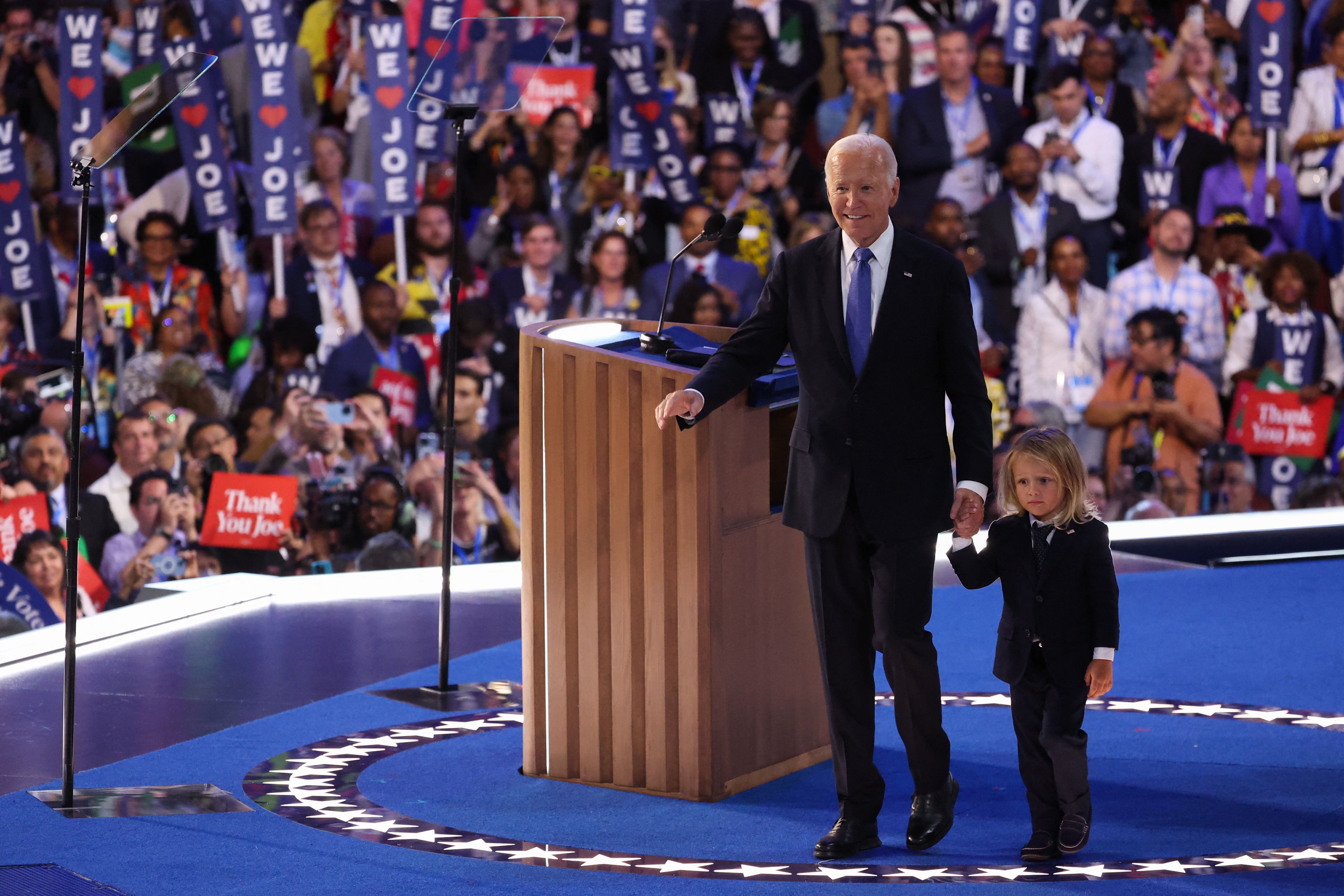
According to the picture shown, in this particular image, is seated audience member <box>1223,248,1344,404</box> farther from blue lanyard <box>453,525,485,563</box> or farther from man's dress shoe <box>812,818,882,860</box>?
man's dress shoe <box>812,818,882,860</box>

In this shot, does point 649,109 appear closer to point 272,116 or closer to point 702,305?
point 702,305

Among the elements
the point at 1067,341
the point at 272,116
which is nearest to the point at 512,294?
the point at 272,116

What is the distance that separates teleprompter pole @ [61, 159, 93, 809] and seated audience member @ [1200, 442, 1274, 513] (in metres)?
5.68

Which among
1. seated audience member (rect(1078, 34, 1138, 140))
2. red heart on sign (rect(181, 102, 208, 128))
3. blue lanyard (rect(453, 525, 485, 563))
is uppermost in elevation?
seated audience member (rect(1078, 34, 1138, 140))

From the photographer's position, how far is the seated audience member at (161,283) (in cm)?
669

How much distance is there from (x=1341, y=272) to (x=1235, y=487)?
115 centimetres

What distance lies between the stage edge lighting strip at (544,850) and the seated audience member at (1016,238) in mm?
3731

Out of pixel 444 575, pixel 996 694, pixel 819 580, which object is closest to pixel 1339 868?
pixel 819 580

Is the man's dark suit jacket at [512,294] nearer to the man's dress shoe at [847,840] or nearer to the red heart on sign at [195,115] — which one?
the red heart on sign at [195,115]

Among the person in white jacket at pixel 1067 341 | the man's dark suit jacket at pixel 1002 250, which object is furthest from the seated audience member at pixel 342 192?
the person in white jacket at pixel 1067 341

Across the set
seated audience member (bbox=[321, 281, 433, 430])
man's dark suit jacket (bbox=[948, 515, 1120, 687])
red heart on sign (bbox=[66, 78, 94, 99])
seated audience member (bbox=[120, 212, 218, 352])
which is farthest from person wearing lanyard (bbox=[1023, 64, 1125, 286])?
man's dark suit jacket (bbox=[948, 515, 1120, 687])

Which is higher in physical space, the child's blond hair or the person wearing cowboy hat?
the person wearing cowboy hat

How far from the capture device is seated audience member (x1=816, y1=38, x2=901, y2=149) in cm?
757

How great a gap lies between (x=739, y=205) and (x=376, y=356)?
5.81 ft
